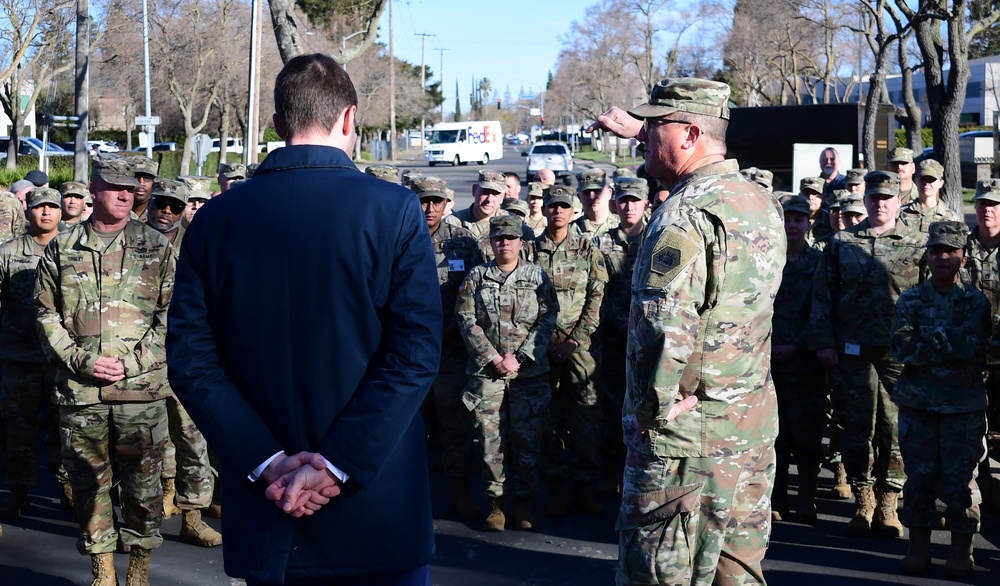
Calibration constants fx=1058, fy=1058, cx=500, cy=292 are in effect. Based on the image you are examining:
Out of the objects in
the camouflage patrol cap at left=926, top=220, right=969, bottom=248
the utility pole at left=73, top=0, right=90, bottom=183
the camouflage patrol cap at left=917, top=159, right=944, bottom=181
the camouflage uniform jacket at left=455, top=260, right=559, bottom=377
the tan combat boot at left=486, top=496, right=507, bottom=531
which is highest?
the utility pole at left=73, top=0, right=90, bottom=183

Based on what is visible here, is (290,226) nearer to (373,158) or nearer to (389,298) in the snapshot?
(389,298)

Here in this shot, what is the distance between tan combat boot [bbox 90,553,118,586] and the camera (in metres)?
5.61

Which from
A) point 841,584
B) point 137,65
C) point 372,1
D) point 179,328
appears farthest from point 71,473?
point 137,65

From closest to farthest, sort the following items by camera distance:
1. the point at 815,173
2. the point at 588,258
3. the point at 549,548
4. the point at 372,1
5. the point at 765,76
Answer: the point at 549,548 → the point at 588,258 → the point at 815,173 → the point at 372,1 → the point at 765,76

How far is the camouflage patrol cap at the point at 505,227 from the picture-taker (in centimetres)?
692

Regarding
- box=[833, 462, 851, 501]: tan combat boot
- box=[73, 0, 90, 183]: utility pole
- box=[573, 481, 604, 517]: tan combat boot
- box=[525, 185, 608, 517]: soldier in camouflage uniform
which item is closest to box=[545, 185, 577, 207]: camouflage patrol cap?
box=[525, 185, 608, 517]: soldier in camouflage uniform

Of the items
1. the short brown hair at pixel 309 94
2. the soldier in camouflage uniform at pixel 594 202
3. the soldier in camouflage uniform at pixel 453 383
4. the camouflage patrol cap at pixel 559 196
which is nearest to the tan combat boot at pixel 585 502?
the soldier in camouflage uniform at pixel 453 383

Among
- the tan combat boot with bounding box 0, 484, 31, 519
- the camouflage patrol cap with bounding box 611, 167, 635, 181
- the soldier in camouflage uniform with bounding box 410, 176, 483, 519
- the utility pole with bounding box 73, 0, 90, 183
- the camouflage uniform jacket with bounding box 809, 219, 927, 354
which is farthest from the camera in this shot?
the utility pole with bounding box 73, 0, 90, 183

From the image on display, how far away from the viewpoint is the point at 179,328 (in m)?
2.83

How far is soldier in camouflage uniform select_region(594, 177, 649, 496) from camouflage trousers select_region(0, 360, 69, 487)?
150 inches

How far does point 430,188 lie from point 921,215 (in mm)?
3789

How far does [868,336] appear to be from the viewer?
6.71 m

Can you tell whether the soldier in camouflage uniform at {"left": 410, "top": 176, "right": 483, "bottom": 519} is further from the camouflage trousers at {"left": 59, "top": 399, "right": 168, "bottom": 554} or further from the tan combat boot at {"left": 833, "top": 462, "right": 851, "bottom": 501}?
the tan combat boot at {"left": 833, "top": 462, "right": 851, "bottom": 501}

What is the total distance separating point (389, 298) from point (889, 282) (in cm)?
496
